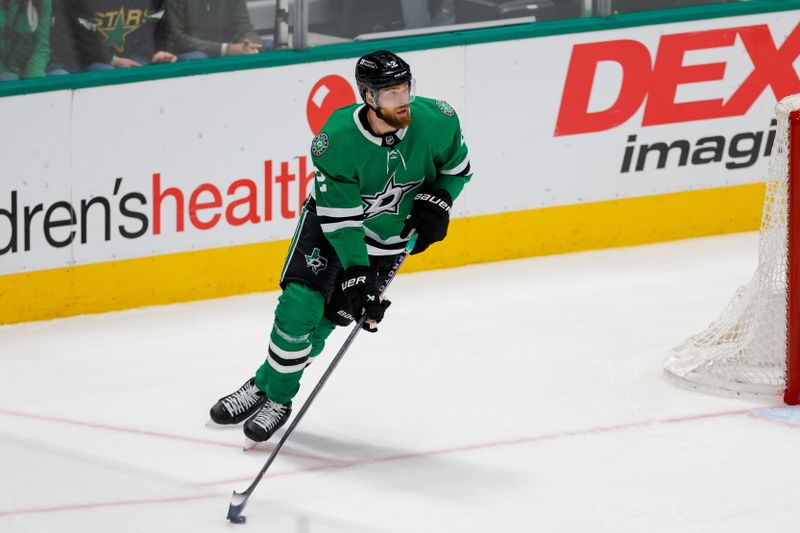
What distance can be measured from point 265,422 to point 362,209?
0.70 meters

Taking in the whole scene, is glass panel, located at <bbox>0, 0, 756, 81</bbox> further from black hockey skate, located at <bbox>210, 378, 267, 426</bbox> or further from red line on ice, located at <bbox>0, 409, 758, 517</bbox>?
black hockey skate, located at <bbox>210, 378, 267, 426</bbox>

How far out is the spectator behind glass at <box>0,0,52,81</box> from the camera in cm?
569

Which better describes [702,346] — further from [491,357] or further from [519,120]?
[519,120]

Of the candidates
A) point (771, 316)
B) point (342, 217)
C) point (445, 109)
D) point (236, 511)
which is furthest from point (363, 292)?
point (771, 316)

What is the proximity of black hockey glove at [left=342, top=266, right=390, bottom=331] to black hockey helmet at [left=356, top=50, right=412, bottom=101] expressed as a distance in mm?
471

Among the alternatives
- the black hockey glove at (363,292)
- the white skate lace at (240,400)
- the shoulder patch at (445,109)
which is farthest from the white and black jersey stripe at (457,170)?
the white skate lace at (240,400)

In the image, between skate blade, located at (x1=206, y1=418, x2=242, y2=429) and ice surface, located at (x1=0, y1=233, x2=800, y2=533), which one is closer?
ice surface, located at (x1=0, y1=233, x2=800, y2=533)

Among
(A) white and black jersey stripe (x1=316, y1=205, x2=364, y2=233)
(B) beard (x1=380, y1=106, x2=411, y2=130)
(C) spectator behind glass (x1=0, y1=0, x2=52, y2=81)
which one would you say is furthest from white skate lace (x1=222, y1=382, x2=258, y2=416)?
(C) spectator behind glass (x1=0, y1=0, x2=52, y2=81)

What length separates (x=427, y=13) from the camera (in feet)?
21.2

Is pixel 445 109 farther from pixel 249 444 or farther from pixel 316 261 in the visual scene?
pixel 249 444

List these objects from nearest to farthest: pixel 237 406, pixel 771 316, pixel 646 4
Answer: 1. pixel 237 406
2. pixel 771 316
3. pixel 646 4

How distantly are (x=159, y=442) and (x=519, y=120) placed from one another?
99.5 inches

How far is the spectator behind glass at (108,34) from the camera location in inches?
228

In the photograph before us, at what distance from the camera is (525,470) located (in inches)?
174
